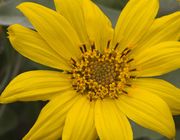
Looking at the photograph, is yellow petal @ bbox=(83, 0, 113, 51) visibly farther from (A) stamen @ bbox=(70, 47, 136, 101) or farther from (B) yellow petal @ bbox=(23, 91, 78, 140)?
(B) yellow petal @ bbox=(23, 91, 78, 140)

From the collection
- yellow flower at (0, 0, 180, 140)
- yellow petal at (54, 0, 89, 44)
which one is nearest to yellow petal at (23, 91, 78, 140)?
yellow flower at (0, 0, 180, 140)

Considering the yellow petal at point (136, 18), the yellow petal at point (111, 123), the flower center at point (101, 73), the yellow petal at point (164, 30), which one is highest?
the yellow petal at point (136, 18)

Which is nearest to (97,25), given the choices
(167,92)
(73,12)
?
(73,12)

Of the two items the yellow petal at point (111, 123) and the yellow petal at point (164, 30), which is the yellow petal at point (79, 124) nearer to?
the yellow petal at point (111, 123)

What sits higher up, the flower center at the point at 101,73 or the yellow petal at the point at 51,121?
the flower center at the point at 101,73

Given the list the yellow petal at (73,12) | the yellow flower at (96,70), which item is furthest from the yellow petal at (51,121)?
the yellow petal at (73,12)

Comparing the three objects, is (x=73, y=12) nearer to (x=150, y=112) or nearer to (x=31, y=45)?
(x=31, y=45)

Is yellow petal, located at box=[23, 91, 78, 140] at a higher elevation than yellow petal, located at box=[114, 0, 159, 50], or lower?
lower
